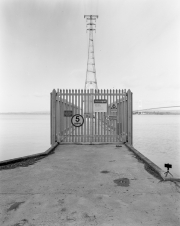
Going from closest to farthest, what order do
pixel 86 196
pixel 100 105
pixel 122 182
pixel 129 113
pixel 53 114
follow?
1. pixel 86 196
2. pixel 122 182
3. pixel 53 114
4. pixel 100 105
5. pixel 129 113

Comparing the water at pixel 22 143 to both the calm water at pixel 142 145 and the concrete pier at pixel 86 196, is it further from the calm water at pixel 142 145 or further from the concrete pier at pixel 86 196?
the concrete pier at pixel 86 196

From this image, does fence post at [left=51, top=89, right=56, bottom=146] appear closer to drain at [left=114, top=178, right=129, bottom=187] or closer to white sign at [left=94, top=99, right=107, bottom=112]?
white sign at [left=94, top=99, right=107, bottom=112]

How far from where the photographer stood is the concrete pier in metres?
3.03

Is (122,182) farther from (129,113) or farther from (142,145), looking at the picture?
(142,145)

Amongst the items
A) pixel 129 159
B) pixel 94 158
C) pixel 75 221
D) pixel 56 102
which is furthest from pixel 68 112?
pixel 75 221

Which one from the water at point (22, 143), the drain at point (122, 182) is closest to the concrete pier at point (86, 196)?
the drain at point (122, 182)

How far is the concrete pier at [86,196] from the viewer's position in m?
3.03

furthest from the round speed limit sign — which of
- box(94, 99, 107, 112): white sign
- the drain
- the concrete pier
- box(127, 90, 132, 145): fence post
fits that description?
the drain

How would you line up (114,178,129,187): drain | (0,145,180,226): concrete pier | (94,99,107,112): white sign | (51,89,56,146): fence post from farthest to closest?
1. (94,99,107,112): white sign
2. (51,89,56,146): fence post
3. (114,178,129,187): drain
4. (0,145,180,226): concrete pier

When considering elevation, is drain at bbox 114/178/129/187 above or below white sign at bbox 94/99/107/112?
below

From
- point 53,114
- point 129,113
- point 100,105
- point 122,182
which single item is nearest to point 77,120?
point 53,114

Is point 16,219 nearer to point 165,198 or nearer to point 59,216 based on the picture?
point 59,216

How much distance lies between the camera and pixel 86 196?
379 cm

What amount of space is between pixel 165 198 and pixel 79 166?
279 cm
